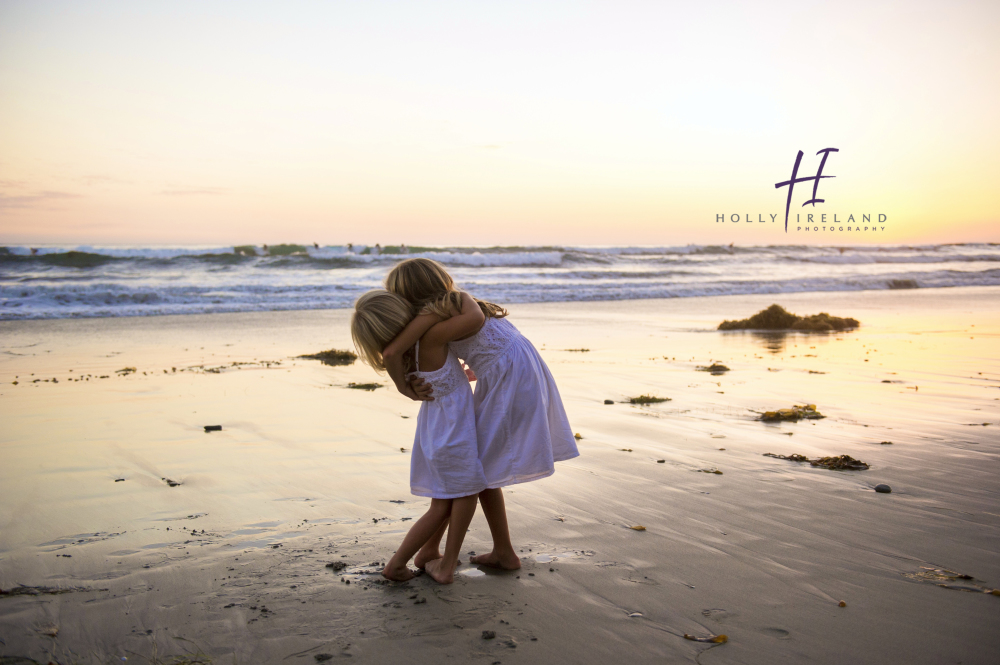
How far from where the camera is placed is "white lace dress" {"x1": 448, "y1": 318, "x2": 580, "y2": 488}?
2670 millimetres

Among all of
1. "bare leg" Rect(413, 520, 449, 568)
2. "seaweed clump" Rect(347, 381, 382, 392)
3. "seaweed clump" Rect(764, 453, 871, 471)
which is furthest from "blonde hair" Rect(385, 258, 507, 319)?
"seaweed clump" Rect(347, 381, 382, 392)

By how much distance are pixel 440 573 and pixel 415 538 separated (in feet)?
0.53

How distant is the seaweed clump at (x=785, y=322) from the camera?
35.0ft

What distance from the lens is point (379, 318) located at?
8.40ft

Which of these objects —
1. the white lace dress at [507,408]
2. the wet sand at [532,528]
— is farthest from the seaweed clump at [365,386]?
the white lace dress at [507,408]

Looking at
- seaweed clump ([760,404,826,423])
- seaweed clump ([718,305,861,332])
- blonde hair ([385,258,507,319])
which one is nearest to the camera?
blonde hair ([385,258,507,319])

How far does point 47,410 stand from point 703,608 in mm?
5188

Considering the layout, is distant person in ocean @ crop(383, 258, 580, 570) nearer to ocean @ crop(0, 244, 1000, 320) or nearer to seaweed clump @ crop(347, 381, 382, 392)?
seaweed clump @ crop(347, 381, 382, 392)

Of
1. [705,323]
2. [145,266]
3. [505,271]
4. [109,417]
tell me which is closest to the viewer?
[109,417]

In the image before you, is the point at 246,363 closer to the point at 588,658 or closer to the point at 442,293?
the point at 442,293

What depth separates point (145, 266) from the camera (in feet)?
86.4

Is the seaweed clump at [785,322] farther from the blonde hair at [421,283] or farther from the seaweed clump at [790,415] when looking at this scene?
the blonde hair at [421,283]

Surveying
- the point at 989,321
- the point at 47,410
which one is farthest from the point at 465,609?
the point at 989,321

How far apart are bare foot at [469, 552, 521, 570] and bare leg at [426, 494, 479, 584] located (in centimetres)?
11
